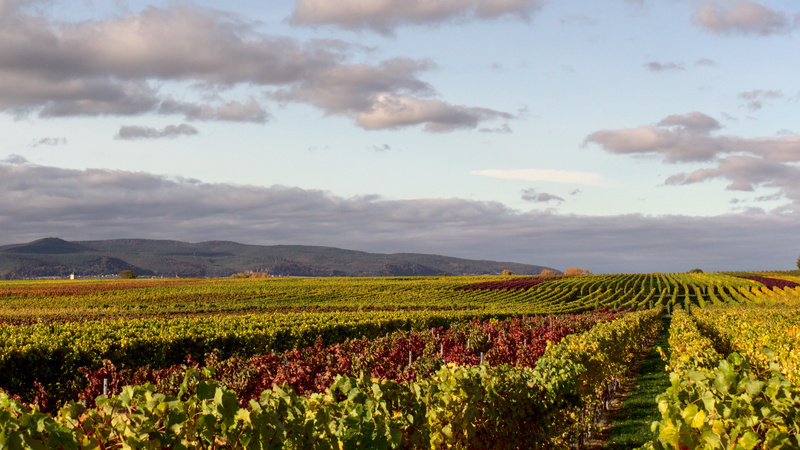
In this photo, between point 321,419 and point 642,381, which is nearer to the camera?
point 321,419

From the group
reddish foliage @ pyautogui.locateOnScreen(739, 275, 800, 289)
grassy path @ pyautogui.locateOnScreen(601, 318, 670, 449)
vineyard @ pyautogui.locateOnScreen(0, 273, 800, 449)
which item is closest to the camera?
vineyard @ pyautogui.locateOnScreen(0, 273, 800, 449)

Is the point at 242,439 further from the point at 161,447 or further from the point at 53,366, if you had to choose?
the point at 53,366

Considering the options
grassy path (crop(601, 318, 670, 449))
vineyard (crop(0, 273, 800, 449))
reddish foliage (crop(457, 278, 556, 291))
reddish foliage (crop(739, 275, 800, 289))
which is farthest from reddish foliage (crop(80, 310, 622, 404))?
reddish foliage (crop(739, 275, 800, 289))

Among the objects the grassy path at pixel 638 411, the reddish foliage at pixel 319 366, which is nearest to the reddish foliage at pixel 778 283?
the grassy path at pixel 638 411

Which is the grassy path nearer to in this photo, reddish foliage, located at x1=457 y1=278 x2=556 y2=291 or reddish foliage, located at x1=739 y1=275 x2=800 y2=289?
reddish foliage, located at x1=457 y1=278 x2=556 y2=291

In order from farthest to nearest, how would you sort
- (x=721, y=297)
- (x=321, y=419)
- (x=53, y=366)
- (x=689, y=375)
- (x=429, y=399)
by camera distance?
(x=721, y=297), (x=53, y=366), (x=429, y=399), (x=689, y=375), (x=321, y=419)

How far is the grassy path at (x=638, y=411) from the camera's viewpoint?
11.2m

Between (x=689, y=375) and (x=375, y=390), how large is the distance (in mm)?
2584

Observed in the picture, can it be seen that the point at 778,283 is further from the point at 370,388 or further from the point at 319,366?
the point at 370,388

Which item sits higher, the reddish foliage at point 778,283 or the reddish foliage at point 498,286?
the reddish foliage at point 778,283

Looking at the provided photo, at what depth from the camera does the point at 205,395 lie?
3.49 metres

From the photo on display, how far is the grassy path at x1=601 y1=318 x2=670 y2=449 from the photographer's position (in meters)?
11.2

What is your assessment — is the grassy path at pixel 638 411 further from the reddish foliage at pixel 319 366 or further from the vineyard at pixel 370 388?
the reddish foliage at pixel 319 366

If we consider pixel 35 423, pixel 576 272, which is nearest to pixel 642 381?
pixel 35 423
